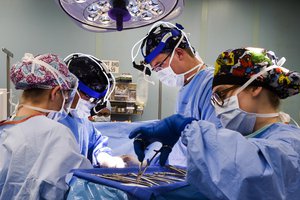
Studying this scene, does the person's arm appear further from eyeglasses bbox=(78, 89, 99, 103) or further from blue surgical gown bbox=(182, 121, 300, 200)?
eyeglasses bbox=(78, 89, 99, 103)

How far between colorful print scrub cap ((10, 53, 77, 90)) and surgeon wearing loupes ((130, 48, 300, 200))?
1.76ft

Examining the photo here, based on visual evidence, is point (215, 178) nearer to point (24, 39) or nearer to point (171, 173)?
point (171, 173)

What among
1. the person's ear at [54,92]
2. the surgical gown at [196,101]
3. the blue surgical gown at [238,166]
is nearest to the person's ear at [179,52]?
the surgical gown at [196,101]

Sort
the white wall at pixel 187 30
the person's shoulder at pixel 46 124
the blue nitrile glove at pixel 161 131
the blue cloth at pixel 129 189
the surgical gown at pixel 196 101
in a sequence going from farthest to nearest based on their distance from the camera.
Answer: the white wall at pixel 187 30 → the surgical gown at pixel 196 101 → the person's shoulder at pixel 46 124 → the blue nitrile glove at pixel 161 131 → the blue cloth at pixel 129 189

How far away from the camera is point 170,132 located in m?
1.00

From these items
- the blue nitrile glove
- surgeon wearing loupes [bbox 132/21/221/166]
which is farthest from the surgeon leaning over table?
surgeon wearing loupes [bbox 132/21/221/166]

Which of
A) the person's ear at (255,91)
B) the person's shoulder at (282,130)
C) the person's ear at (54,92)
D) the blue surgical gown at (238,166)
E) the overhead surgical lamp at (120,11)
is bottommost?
the blue surgical gown at (238,166)

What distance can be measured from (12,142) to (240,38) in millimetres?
3502

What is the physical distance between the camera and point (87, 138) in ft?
6.73

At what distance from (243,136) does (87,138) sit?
128cm

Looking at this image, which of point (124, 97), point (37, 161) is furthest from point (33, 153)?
point (124, 97)

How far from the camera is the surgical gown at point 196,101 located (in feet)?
5.74

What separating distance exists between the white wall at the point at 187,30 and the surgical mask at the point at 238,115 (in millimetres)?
2655

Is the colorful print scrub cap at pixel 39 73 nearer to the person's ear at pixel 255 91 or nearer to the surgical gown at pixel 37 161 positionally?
the surgical gown at pixel 37 161
